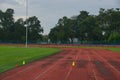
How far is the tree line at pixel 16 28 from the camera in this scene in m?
127

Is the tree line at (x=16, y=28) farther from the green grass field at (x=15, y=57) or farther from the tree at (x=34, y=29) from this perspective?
the green grass field at (x=15, y=57)

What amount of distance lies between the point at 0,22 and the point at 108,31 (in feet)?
153

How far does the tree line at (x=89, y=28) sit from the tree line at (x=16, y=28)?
6.95 meters

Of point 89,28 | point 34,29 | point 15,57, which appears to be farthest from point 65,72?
point 34,29

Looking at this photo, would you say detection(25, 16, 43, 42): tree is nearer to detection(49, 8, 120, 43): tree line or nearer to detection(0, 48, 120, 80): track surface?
detection(49, 8, 120, 43): tree line

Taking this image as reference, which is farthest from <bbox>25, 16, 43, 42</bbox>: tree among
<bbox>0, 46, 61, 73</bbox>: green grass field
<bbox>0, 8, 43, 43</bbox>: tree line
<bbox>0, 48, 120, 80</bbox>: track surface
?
<bbox>0, 48, 120, 80</bbox>: track surface

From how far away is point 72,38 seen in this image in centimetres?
13350

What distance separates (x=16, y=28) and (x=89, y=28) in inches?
1171

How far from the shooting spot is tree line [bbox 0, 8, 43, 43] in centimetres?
12681

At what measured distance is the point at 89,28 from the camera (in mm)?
129625

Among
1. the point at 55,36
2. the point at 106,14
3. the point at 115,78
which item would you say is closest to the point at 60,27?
the point at 55,36

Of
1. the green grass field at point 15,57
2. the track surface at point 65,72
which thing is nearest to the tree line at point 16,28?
the green grass field at point 15,57

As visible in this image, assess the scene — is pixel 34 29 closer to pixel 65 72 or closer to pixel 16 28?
pixel 16 28

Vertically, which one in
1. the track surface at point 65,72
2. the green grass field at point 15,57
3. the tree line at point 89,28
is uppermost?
the tree line at point 89,28
